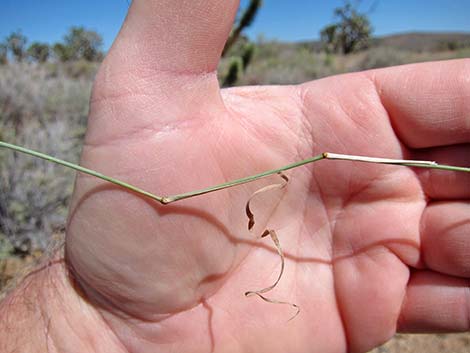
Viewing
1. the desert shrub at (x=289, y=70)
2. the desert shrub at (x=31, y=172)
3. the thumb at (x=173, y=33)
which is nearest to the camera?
the thumb at (x=173, y=33)

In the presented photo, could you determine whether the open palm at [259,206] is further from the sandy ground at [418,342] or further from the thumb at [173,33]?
the sandy ground at [418,342]

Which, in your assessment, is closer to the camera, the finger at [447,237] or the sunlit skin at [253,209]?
the sunlit skin at [253,209]

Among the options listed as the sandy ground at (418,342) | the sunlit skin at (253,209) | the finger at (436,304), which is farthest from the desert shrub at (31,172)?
the finger at (436,304)

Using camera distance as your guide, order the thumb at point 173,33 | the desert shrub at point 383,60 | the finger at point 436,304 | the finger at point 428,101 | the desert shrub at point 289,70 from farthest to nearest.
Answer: the desert shrub at point 383,60 → the desert shrub at point 289,70 → the finger at point 436,304 → the finger at point 428,101 → the thumb at point 173,33

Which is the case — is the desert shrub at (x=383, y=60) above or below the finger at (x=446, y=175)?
above

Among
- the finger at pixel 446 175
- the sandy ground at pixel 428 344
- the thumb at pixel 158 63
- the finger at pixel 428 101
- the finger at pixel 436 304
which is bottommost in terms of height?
the sandy ground at pixel 428 344

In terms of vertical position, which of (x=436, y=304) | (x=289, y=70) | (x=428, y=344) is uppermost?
(x=289, y=70)

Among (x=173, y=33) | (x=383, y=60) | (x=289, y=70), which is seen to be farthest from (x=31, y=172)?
(x=383, y=60)

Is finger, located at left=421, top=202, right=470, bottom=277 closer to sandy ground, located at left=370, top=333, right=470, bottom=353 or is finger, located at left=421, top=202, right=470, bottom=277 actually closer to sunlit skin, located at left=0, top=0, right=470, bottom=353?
sunlit skin, located at left=0, top=0, right=470, bottom=353

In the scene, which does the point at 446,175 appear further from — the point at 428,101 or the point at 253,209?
the point at 253,209
